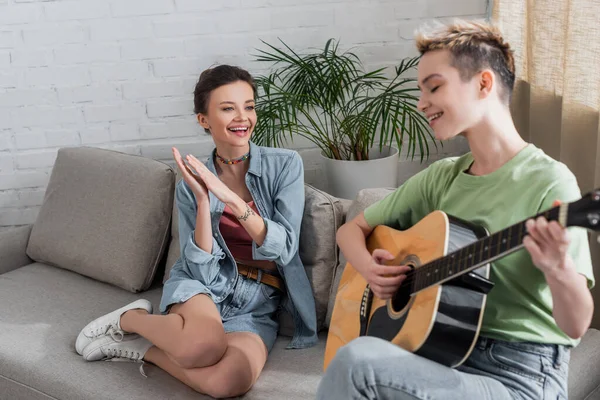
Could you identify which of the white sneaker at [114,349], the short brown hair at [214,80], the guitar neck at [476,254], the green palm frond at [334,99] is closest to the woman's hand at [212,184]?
the short brown hair at [214,80]

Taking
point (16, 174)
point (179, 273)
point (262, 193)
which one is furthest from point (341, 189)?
point (16, 174)

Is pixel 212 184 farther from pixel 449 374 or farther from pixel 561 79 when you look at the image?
pixel 561 79

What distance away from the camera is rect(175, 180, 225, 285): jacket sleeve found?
7.37 feet

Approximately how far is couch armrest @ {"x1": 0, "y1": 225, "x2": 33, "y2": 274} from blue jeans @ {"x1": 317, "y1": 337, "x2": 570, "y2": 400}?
1.94 meters

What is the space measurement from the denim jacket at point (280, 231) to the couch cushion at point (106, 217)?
408 mm

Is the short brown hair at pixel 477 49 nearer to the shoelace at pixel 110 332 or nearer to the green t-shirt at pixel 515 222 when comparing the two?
the green t-shirt at pixel 515 222

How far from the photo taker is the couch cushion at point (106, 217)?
2.74 metres

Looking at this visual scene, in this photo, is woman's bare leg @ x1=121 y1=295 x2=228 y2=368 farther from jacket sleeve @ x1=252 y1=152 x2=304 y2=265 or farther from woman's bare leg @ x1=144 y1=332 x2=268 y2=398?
jacket sleeve @ x1=252 y1=152 x2=304 y2=265

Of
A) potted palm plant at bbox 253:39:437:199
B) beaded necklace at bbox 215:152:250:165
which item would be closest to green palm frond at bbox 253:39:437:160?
potted palm plant at bbox 253:39:437:199

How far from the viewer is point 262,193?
2342 millimetres

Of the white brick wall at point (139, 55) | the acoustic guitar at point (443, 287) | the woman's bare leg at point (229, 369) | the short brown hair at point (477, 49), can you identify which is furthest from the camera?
the white brick wall at point (139, 55)

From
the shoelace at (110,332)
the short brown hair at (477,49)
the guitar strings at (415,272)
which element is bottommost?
the shoelace at (110,332)

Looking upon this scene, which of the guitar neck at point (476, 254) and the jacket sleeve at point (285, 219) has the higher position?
the guitar neck at point (476, 254)

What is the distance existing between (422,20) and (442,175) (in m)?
1.40
